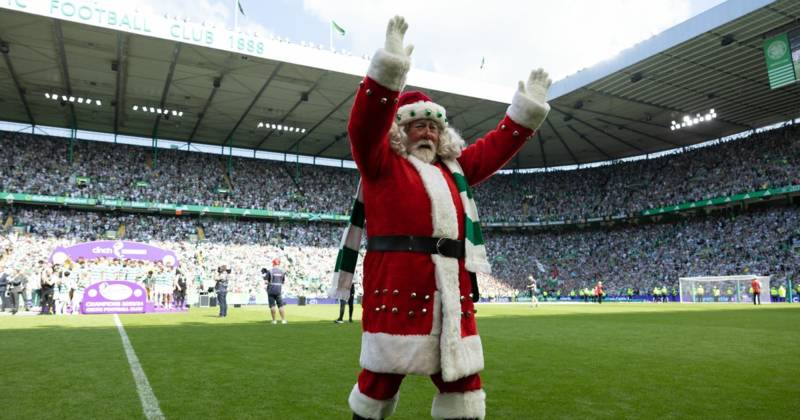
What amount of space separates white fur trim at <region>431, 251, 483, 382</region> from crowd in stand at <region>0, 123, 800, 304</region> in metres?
28.9

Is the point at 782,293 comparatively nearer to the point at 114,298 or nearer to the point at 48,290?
the point at 114,298

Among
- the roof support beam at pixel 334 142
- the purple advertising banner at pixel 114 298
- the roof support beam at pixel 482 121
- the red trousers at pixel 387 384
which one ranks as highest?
the roof support beam at pixel 334 142

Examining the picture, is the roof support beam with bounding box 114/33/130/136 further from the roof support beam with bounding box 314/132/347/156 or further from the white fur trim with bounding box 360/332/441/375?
the white fur trim with bounding box 360/332/441/375

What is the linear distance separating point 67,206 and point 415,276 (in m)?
36.6

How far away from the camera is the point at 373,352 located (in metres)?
2.51

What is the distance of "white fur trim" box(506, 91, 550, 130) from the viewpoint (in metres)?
3.18

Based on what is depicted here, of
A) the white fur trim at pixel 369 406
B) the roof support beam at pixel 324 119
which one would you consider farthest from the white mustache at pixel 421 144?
the roof support beam at pixel 324 119

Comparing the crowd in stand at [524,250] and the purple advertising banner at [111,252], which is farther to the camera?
the crowd in stand at [524,250]

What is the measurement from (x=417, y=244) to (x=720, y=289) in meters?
33.6

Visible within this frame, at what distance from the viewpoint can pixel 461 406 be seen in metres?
2.54

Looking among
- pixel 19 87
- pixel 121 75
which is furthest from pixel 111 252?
pixel 19 87

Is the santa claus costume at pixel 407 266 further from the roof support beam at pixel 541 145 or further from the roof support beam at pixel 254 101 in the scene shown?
the roof support beam at pixel 541 145

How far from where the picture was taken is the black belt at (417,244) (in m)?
2.62

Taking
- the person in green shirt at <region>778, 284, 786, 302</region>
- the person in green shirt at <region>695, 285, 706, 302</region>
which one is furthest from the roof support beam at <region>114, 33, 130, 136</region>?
the person in green shirt at <region>778, 284, 786, 302</region>
